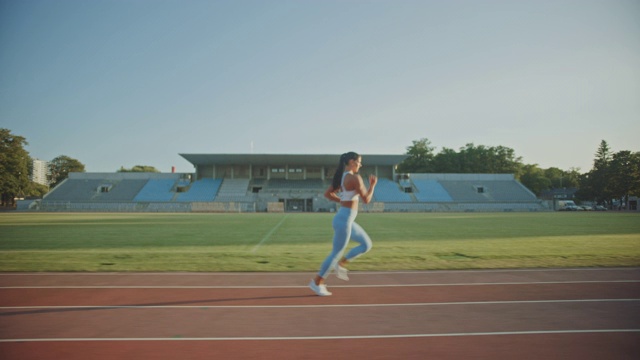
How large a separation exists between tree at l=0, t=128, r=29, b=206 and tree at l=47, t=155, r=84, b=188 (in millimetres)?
39208

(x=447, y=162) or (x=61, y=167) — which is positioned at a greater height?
(x=447, y=162)

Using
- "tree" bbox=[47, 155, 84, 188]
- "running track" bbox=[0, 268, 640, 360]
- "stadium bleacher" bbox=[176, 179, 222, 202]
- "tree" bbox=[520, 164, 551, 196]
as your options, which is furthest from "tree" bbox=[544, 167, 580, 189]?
"tree" bbox=[47, 155, 84, 188]

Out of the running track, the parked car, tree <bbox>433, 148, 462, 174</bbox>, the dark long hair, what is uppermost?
tree <bbox>433, 148, 462, 174</bbox>

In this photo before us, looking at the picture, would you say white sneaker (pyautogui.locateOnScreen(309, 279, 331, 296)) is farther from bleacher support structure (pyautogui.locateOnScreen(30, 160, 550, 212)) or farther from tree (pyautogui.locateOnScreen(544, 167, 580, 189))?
tree (pyautogui.locateOnScreen(544, 167, 580, 189))

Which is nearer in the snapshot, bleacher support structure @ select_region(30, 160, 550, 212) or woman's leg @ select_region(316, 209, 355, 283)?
woman's leg @ select_region(316, 209, 355, 283)

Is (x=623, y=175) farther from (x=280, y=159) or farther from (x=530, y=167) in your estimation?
(x=280, y=159)

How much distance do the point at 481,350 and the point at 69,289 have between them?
6452mm

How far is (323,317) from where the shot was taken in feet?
14.8

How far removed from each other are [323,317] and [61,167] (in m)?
120

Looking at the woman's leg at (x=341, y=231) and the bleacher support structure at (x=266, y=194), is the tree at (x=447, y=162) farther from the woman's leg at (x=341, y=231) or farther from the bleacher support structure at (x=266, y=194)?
the woman's leg at (x=341, y=231)

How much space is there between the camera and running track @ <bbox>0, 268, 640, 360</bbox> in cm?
351

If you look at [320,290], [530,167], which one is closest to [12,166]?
[320,290]

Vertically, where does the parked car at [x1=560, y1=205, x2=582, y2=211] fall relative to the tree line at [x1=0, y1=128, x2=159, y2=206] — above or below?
below

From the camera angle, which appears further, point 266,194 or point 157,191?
point 157,191
